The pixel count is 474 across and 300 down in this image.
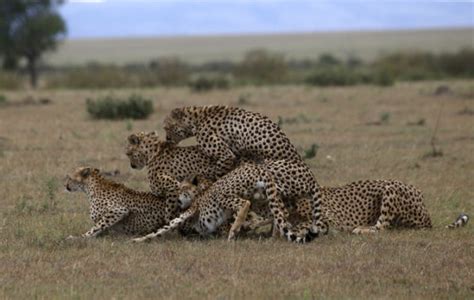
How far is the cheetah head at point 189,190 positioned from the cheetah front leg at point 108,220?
1.59 ft

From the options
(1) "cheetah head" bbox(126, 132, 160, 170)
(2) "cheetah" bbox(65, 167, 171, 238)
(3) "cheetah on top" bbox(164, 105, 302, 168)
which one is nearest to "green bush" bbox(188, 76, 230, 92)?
(3) "cheetah on top" bbox(164, 105, 302, 168)

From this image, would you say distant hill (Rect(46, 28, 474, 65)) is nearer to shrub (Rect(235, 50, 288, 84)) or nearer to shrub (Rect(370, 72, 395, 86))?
shrub (Rect(235, 50, 288, 84))

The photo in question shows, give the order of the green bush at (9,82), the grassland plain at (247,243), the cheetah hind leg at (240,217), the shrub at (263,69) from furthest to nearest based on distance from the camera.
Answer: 1. the shrub at (263,69)
2. the green bush at (9,82)
3. the cheetah hind leg at (240,217)
4. the grassland plain at (247,243)

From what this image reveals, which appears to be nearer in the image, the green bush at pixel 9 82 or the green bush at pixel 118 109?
the green bush at pixel 118 109

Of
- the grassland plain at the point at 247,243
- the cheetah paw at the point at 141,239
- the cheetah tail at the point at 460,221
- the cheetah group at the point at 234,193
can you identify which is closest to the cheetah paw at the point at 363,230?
the cheetah group at the point at 234,193

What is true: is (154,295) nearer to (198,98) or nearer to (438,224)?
(438,224)

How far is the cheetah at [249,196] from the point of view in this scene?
794 cm

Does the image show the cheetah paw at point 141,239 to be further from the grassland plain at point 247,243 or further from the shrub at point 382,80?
the shrub at point 382,80

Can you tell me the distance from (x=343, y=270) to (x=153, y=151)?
2.50m

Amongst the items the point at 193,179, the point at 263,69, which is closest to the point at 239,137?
the point at 193,179

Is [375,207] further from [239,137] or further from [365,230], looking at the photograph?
[239,137]

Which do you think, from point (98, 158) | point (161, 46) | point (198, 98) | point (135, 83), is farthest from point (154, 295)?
point (161, 46)

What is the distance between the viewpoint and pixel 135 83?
33.9 meters

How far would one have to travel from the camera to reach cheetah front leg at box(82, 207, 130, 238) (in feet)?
27.0
